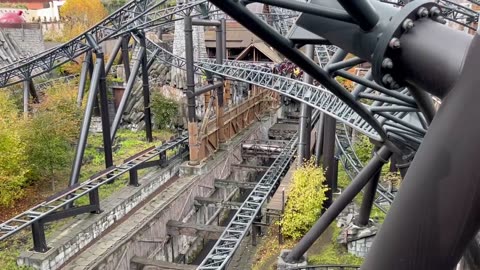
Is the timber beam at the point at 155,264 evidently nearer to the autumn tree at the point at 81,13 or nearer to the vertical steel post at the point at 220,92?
the vertical steel post at the point at 220,92

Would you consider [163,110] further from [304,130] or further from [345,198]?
[345,198]

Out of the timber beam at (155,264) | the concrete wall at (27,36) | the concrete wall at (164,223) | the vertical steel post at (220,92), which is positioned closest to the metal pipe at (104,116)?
the concrete wall at (164,223)

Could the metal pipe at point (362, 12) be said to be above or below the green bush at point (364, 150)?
above

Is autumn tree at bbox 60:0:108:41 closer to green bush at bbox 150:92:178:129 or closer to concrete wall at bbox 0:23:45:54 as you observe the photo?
concrete wall at bbox 0:23:45:54

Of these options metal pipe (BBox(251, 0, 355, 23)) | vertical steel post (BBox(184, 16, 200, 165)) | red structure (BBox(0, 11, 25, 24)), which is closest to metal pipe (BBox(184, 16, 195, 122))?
vertical steel post (BBox(184, 16, 200, 165))

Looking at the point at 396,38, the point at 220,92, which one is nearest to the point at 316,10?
the point at 396,38

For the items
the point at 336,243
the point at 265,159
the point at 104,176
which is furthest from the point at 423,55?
the point at 265,159

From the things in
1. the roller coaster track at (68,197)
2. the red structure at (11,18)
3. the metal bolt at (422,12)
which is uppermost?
the red structure at (11,18)

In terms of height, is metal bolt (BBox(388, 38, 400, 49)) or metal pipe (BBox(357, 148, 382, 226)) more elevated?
metal bolt (BBox(388, 38, 400, 49))
